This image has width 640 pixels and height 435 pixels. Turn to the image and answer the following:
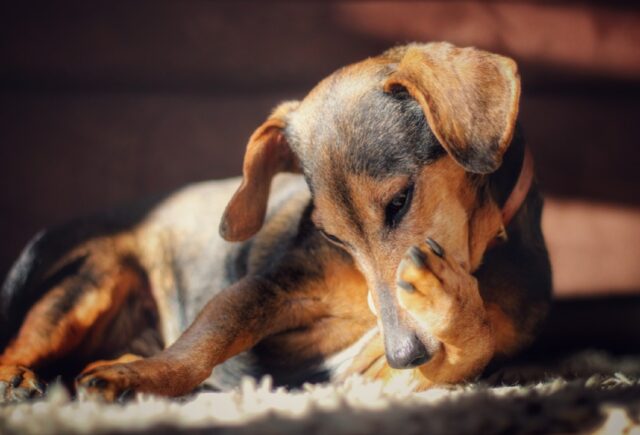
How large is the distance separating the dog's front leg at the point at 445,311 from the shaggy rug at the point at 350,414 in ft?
0.65

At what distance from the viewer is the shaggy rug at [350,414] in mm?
1077

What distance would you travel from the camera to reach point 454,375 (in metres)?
1.69

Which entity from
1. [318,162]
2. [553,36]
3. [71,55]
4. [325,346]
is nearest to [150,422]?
[318,162]

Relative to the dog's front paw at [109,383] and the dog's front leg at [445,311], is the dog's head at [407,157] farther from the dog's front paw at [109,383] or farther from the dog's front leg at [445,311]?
the dog's front paw at [109,383]

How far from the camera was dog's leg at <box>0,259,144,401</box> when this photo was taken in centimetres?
183

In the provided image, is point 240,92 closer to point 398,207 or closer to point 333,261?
point 333,261

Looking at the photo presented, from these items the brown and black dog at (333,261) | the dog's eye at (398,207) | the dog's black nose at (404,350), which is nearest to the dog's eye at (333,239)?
the brown and black dog at (333,261)

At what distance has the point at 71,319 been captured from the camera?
2.04m

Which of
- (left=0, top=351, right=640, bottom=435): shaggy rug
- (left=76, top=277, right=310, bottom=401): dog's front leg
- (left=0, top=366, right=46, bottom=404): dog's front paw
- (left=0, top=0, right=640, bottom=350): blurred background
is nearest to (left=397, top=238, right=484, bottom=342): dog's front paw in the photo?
(left=0, top=351, right=640, bottom=435): shaggy rug

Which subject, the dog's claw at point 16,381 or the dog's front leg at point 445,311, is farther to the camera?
the dog's claw at point 16,381

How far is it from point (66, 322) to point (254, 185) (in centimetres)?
69

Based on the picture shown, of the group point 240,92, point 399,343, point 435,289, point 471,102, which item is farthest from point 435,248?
point 240,92

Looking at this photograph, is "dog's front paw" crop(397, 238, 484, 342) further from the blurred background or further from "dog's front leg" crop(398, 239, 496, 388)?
the blurred background

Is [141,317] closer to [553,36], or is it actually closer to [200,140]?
[200,140]
